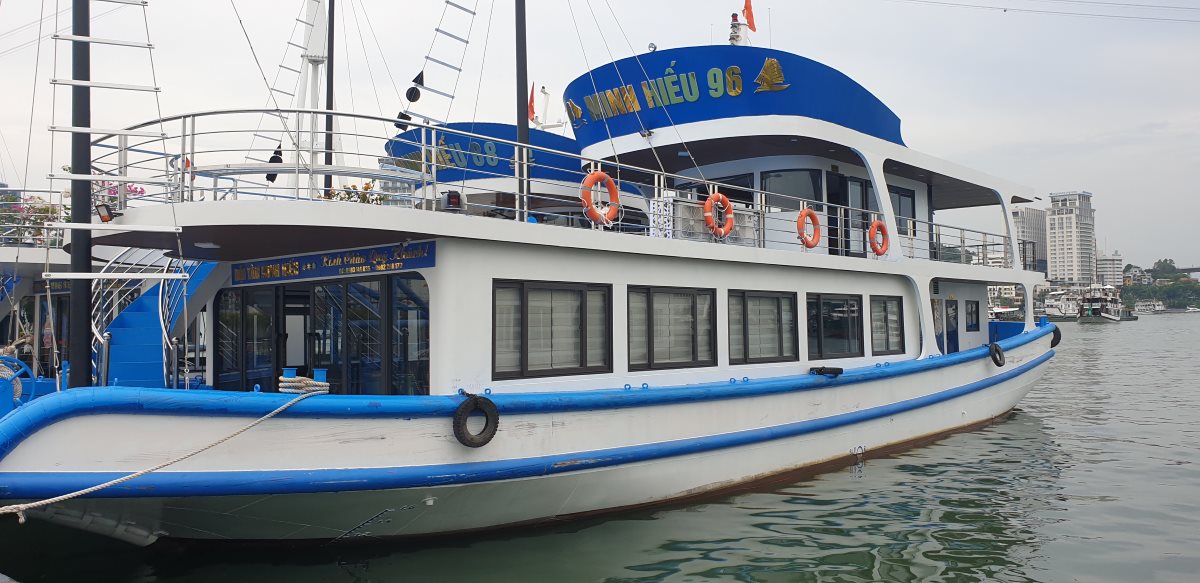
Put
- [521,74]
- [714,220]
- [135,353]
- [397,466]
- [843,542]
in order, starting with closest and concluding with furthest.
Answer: [397,466], [843,542], [135,353], [714,220], [521,74]

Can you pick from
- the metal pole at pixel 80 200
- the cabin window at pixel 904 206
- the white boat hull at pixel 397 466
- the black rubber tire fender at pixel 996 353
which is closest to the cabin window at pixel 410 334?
the white boat hull at pixel 397 466

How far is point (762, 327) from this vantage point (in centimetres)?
938

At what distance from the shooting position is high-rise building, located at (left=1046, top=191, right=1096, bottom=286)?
526 feet

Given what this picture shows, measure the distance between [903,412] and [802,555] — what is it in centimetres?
440

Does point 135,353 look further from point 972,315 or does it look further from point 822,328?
point 972,315

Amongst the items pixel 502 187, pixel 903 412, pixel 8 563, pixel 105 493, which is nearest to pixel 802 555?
pixel 903 412

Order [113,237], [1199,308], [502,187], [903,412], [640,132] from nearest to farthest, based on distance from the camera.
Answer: [113,237], [903,412], [640,132], [502,187], [1199,308]

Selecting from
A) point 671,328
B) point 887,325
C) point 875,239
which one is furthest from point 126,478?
point 887,325

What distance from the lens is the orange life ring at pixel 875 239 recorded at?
10.6 metres

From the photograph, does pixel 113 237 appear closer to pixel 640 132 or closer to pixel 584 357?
pixel 584 357

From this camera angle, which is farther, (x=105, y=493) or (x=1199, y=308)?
(x=1199, y=308)

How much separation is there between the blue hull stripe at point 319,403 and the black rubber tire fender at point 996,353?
5.53 meters

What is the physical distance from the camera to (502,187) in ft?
50.9

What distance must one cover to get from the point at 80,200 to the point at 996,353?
38.8 feet
